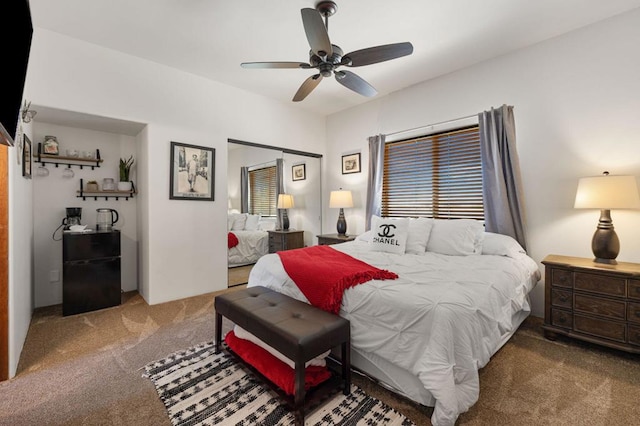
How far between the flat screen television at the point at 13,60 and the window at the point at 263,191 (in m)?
3.02

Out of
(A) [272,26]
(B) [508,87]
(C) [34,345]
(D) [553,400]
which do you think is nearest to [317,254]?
(D) [553,400]

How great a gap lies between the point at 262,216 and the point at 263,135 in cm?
122

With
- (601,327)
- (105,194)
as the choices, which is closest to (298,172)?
(105,194)

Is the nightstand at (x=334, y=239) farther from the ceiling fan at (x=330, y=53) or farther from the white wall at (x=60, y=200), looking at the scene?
the white wall at (x=60, y=200)

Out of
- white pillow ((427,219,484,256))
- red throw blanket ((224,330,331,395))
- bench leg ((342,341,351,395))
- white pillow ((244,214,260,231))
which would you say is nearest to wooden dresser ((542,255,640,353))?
white pillow ((427,219,484,256))

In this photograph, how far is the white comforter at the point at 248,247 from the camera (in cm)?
411

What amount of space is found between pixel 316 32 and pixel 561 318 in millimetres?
2924

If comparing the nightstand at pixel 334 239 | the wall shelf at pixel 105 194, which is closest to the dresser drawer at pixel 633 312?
the nightstand at pixel 334 239

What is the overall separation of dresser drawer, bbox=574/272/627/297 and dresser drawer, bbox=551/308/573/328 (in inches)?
9.2

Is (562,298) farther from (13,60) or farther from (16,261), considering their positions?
(16,261)

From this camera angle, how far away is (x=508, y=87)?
3.09 meters

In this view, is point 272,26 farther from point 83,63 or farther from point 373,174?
point 373,174

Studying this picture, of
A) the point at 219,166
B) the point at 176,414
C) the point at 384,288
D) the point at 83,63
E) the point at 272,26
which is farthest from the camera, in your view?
the point at 219,166

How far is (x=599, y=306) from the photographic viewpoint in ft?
7.18
